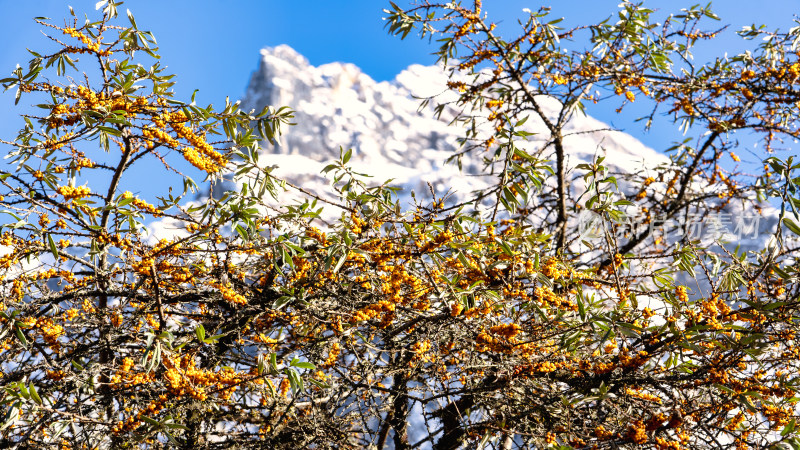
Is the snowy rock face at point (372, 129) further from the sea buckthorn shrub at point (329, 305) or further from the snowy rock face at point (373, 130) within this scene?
the sea buckthorn shrub at point (329, 305)

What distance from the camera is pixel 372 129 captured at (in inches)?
950

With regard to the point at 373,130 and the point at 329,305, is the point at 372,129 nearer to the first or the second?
the point at 373,130

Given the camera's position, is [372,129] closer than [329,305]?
No

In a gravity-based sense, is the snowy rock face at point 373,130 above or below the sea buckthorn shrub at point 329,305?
above

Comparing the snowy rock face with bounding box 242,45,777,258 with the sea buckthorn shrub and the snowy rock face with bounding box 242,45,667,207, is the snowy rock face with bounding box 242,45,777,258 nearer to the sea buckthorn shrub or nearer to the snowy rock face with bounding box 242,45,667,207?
the snowy rock face with bounding box 242,45,667,207

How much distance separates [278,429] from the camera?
2838 mm

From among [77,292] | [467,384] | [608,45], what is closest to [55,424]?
[77,292]

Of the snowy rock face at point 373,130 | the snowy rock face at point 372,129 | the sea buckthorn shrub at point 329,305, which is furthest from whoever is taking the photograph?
the snowy rock face at point 372,129

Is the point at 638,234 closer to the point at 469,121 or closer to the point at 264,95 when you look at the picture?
the point at 469,121

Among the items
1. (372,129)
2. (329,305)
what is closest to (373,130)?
(372,129)

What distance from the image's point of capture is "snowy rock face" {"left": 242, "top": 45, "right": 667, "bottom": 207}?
71.0ft

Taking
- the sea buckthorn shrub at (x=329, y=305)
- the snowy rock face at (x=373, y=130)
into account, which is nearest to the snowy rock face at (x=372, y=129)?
the snowy rock face at (x=373, y=130)

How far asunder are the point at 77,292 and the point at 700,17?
470 centimetres

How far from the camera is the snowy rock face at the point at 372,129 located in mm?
21641
